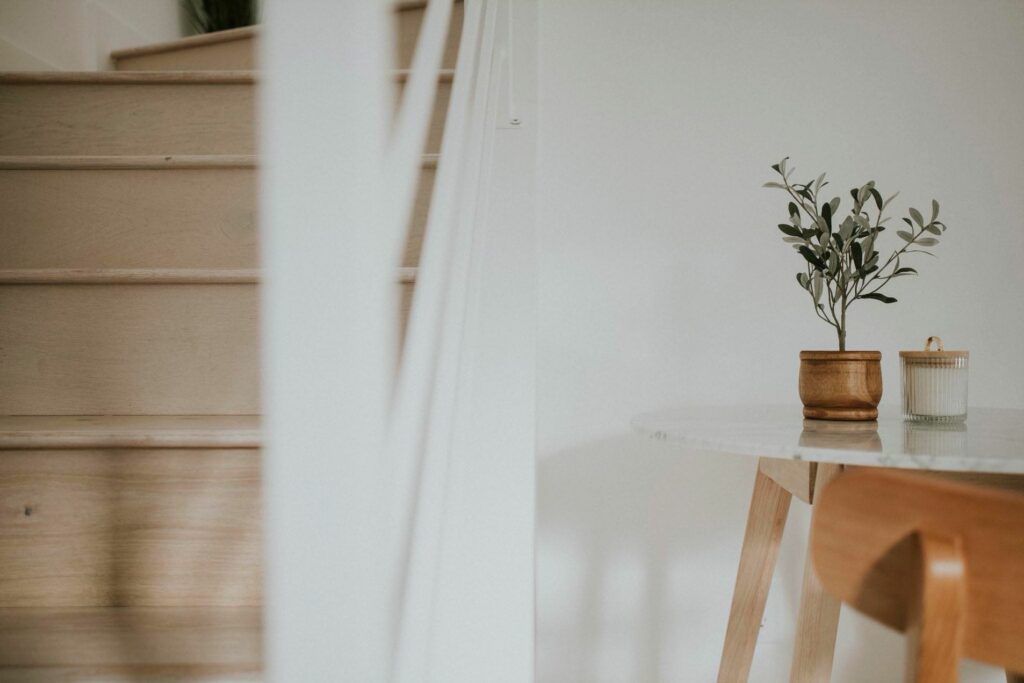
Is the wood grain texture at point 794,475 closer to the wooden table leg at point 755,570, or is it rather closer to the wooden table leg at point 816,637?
the wooden table leg at point 755,570

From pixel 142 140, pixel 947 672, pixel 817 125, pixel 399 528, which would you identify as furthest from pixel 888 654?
pixel 142 140

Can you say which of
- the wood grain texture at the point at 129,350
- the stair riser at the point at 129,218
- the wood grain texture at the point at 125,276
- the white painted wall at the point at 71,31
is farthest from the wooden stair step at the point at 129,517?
the white painted wall at the point at 71,31

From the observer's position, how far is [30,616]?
0.78 meters

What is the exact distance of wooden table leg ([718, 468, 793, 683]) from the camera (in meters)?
1.17

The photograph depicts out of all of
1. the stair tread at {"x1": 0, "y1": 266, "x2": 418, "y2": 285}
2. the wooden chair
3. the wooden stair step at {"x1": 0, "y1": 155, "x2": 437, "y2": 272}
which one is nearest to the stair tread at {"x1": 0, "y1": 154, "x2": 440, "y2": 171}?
the wooden stair step at {"x1": 0, "y1": 155, "x2": 437, "y2": 272}

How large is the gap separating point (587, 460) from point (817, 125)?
102 centimetres

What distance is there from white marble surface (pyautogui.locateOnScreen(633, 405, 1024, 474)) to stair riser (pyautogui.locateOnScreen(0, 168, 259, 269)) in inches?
30.1

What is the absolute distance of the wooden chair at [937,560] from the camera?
339 millimetres

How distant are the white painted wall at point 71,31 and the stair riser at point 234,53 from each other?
0.09 m

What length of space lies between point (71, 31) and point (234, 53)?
1.38 ft

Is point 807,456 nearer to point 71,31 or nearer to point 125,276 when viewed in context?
point 125,276

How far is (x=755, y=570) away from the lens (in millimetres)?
1173

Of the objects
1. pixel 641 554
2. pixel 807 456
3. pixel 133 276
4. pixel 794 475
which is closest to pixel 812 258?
pixel 794 475

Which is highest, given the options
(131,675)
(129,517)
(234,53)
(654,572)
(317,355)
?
(234,53)
